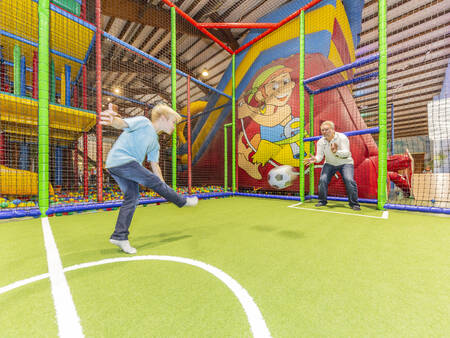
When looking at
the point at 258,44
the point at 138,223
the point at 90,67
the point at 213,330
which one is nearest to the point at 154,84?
the point at 90,67

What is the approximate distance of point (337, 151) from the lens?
123 inches

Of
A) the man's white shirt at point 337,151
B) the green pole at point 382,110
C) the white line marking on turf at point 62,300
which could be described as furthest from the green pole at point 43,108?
the green pole at point 382,110

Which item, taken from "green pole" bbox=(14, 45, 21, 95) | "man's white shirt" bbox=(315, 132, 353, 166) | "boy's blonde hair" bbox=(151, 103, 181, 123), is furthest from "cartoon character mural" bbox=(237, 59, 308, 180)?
"green pole" bbox=(14, 45, 21, 95)

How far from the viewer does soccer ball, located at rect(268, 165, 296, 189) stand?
4555 mm

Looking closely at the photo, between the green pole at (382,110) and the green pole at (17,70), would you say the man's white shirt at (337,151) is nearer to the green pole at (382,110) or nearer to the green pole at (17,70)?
the green pole at (382,110)

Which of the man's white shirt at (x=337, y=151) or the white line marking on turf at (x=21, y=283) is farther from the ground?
the man's white shirt at (x=337, y=151)

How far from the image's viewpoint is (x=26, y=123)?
→ 135 inches

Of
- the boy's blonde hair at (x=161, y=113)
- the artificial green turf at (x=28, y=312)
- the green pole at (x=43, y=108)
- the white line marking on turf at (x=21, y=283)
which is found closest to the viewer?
the artificial green turf at (x=28, y=312)

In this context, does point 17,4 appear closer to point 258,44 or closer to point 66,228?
point 66,228

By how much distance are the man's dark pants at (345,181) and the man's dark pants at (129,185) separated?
2.78m

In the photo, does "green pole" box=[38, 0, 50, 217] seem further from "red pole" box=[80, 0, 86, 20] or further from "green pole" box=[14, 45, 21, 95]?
"green pole" box=[14, 45, 21, 95]

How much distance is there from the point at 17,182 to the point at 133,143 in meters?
3.21

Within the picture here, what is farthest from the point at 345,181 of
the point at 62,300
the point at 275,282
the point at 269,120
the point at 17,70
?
the point at 17,70

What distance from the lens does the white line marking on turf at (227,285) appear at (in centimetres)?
68
